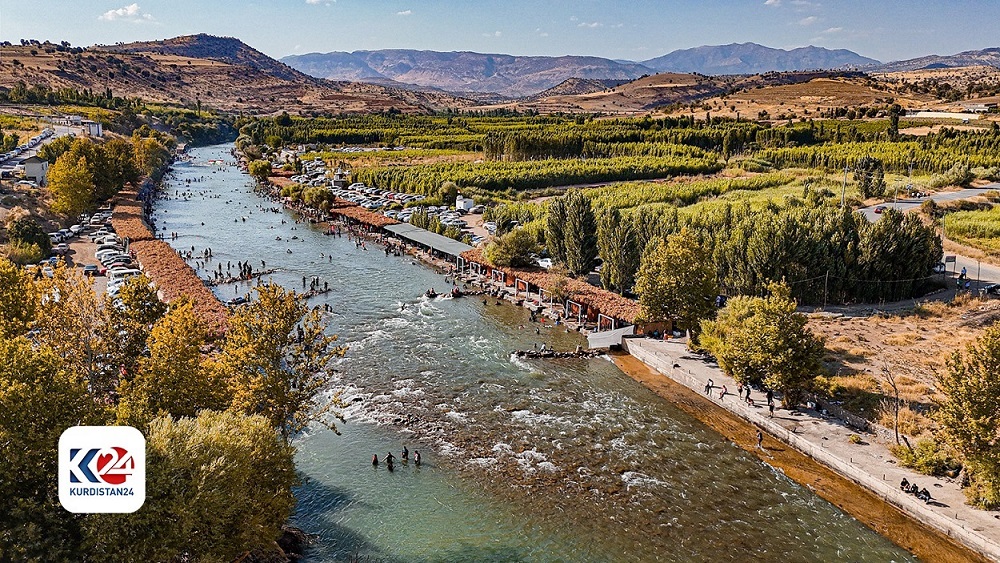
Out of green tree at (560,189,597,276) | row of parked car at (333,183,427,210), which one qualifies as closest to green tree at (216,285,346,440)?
green tree at (560,189,597,276)

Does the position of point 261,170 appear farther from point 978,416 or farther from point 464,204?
point 978,416

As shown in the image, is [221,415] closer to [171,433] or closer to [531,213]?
[171,433]

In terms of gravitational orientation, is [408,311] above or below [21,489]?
below

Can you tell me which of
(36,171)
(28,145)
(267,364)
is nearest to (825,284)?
(267,364)

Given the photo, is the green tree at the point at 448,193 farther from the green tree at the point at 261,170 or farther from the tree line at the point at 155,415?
the tree line at the point at 155,415

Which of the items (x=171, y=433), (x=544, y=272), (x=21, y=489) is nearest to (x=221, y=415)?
(x=171, y=433)

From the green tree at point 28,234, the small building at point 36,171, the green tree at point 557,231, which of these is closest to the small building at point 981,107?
the green tree at point 557,231
